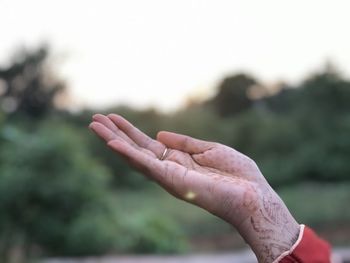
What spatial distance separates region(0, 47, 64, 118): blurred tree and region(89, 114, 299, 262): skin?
2140cm

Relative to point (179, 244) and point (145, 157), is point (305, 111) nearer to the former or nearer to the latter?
point (179, 244)

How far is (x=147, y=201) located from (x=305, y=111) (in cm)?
641

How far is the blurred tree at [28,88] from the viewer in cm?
2259

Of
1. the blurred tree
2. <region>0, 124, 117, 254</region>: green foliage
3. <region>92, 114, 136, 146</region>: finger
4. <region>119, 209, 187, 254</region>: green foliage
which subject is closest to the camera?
<region>92, 114, 136, 146</region>: finger

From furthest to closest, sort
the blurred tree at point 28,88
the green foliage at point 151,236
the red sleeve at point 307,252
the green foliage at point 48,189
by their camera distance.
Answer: the blurred tree at point 28,88 < the green foliage at point 151,236 < the green foliage at point 48,189 < the red sleeve at point 307,252

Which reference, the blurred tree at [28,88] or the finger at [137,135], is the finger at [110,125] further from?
the blurred tree at [28,88]

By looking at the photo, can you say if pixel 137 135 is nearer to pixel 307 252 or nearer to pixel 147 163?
pixel 147 163

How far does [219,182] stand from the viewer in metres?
1.18

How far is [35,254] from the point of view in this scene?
28.0 ft

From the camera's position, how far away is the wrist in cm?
117

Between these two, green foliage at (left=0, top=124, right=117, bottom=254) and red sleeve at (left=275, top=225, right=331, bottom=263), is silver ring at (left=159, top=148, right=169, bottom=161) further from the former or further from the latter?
green foliage at (left=0, top=124, right=117, bottom=254)

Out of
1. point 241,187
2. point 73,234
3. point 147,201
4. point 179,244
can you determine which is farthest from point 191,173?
point 147,201

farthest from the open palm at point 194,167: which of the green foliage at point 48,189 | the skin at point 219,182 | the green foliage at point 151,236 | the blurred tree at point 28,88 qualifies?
the blurred tree at point 28,88

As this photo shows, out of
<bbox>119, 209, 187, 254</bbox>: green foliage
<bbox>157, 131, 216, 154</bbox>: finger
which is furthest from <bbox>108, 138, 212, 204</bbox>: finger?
Answer: <bbox>119, 209, 187, 254</bbox>: green foliage
